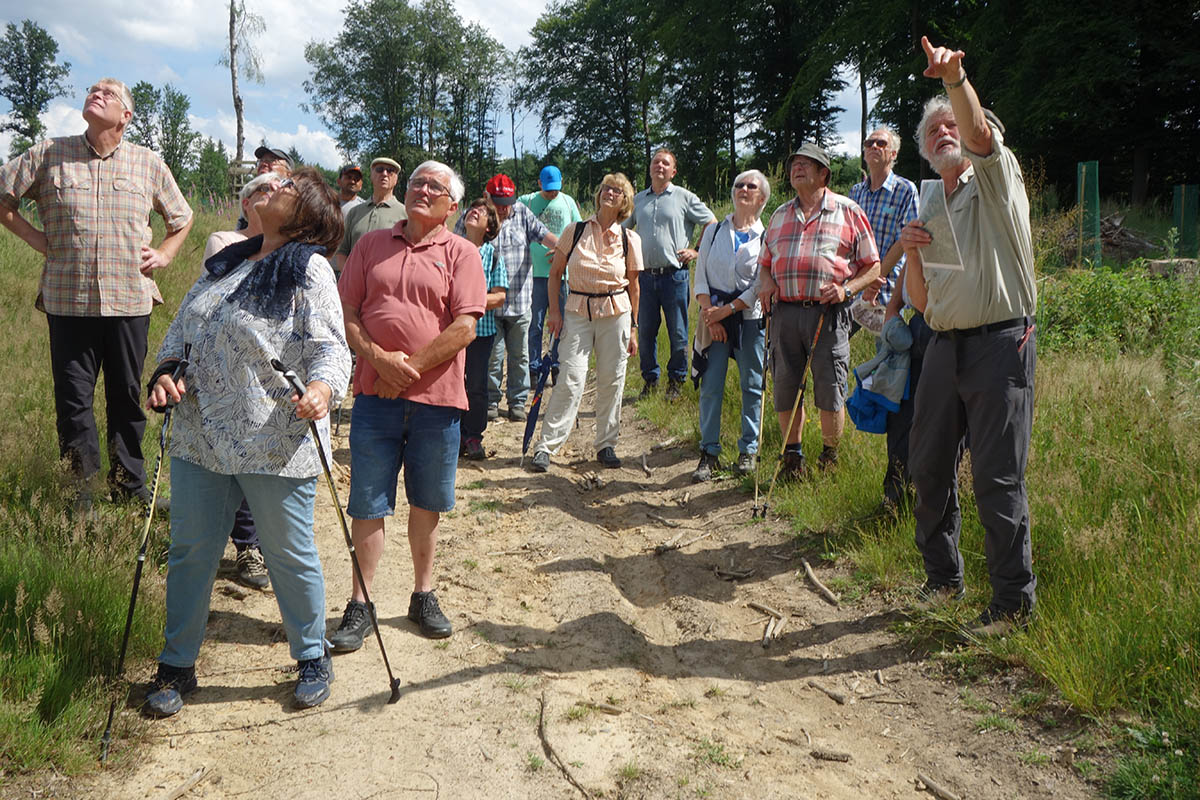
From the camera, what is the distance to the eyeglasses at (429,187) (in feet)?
13.1

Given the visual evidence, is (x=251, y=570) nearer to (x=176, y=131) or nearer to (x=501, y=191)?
(x=501, y=191)

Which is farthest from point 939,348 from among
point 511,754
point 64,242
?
point 64,242

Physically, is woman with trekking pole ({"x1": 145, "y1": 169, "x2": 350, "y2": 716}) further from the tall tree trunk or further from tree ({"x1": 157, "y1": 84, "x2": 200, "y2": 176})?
tree ({"x1": 157, "y1": 84, "x2": 200, "y2": 176})

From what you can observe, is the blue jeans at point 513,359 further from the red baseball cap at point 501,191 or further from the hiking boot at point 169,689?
the hiking boot at point 169,689

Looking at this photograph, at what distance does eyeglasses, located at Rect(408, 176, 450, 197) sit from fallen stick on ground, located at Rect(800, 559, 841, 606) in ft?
9.50

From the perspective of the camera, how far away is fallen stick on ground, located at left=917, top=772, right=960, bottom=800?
2.92 m

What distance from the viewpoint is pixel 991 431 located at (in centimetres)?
354

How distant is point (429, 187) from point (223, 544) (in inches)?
73.0

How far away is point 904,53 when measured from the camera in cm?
2509

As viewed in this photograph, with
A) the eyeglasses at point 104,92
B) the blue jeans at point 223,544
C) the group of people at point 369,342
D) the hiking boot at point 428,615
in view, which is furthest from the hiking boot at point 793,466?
the eyeglasses at point 104,92

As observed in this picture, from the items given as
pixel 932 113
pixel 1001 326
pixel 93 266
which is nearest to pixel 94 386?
pixel 93 266

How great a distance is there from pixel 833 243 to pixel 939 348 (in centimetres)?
198

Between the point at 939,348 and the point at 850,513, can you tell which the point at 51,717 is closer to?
the point at 939,348

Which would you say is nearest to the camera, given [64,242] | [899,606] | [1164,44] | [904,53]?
[899,606]
